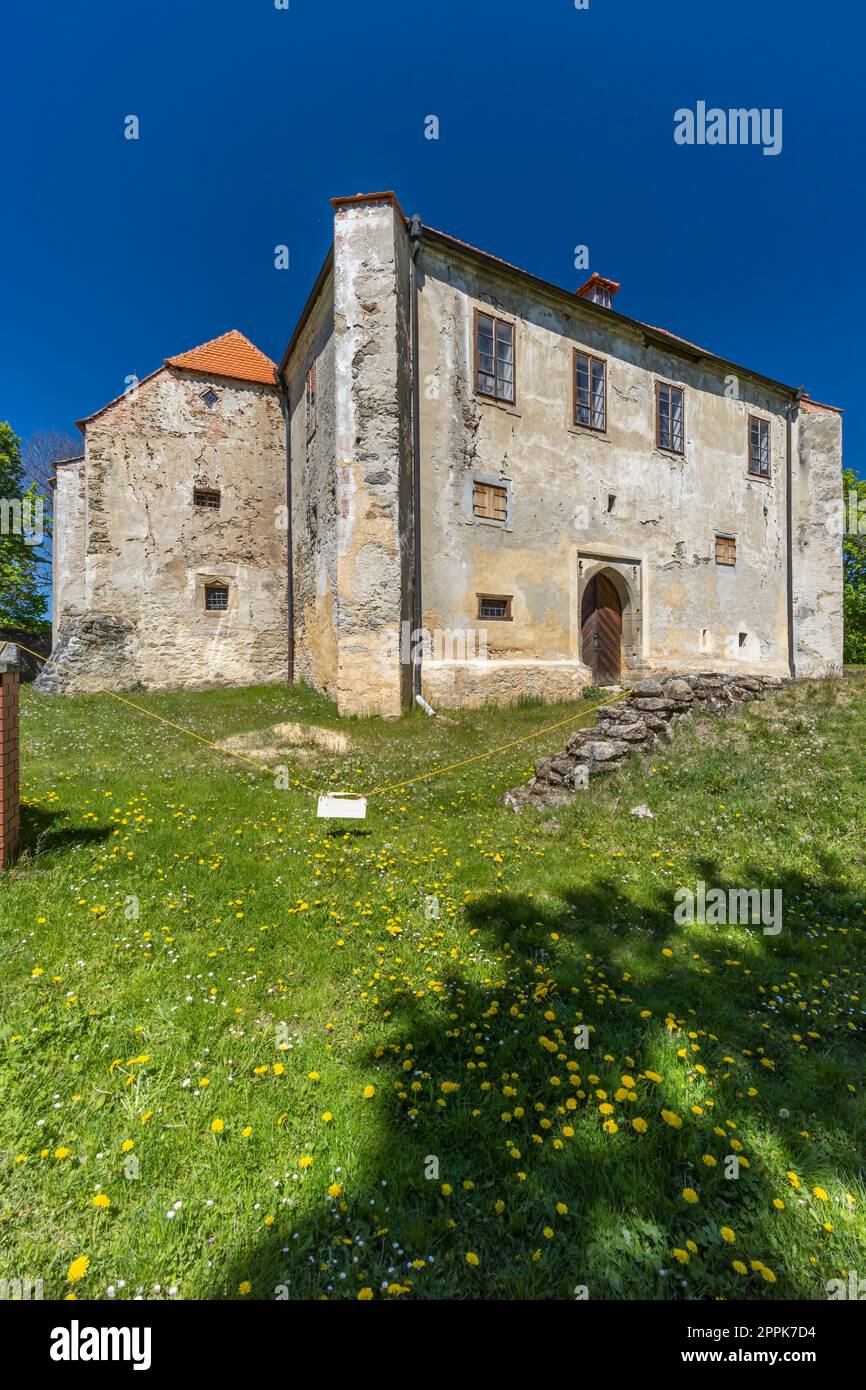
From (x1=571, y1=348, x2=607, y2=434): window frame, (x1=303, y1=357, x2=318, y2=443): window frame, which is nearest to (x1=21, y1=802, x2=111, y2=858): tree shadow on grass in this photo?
(x1=303, y1=357, x2=318, y2=443): window frame

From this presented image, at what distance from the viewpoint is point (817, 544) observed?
59.8 ft

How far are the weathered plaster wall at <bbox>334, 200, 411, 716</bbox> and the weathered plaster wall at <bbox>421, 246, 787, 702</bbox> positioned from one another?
1.34m

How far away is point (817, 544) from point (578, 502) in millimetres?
10411

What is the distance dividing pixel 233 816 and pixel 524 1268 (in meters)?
4.59

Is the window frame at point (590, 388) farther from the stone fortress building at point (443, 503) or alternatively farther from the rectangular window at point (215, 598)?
the rectangular window at point (215, 598)

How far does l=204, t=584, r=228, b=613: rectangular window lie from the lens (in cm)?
1576

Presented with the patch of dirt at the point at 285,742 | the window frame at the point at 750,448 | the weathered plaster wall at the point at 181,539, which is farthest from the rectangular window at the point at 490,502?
the window frame at the point at 750,448

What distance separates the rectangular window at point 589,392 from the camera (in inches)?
557

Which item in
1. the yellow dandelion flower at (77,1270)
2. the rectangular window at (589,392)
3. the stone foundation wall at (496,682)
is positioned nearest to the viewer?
the yellow dandelion flower at (77,1270)

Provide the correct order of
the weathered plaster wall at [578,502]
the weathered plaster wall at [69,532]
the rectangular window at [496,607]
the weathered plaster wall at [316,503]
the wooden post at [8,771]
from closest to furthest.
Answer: the wooden post at [8,771] < the weathered plaster wall at [578,502] < the weathered plaster wall at [316,503] < the rectangular window at [496,607] < the weathered plaster wall at [69,532]

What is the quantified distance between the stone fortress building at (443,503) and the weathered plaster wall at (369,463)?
0.15 ft

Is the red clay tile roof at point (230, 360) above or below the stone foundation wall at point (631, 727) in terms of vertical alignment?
above
